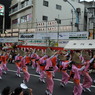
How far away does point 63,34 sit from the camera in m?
15.6

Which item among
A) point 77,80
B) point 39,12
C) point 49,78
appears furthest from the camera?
point 39,12

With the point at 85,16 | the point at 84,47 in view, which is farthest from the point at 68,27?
the point at 85,16

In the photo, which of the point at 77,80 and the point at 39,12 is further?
the point at 39,12

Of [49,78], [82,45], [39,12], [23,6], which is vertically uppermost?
[23,6]

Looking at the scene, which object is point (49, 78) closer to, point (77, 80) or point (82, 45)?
point (77, 80)

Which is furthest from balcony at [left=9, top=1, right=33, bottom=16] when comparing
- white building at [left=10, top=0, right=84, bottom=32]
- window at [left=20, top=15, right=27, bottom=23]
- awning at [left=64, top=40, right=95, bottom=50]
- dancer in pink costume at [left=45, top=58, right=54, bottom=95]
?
dancer in pink costume at [left=45, top=58, right=54, bottom=95]

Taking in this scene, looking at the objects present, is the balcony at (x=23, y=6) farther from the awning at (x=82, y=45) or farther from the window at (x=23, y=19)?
the awning at (x=82, y=45)

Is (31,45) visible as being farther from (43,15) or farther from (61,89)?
(43,15)

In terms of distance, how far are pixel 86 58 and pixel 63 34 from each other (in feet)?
23.6

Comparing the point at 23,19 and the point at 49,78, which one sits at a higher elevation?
the point at 23,19

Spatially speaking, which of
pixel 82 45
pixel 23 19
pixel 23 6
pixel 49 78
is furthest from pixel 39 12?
pixel 49 78

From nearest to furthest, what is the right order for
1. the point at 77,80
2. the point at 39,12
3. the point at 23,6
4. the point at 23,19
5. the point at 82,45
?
the point at 77,80, the point at 82,45, the point at 39,12, the point at 23,6, the point at 23,19

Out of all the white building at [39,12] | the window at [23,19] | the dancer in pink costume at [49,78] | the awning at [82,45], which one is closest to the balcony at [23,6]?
the white building at [39,12]

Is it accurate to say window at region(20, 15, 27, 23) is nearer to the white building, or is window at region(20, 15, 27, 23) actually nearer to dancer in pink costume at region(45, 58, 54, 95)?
the white building
